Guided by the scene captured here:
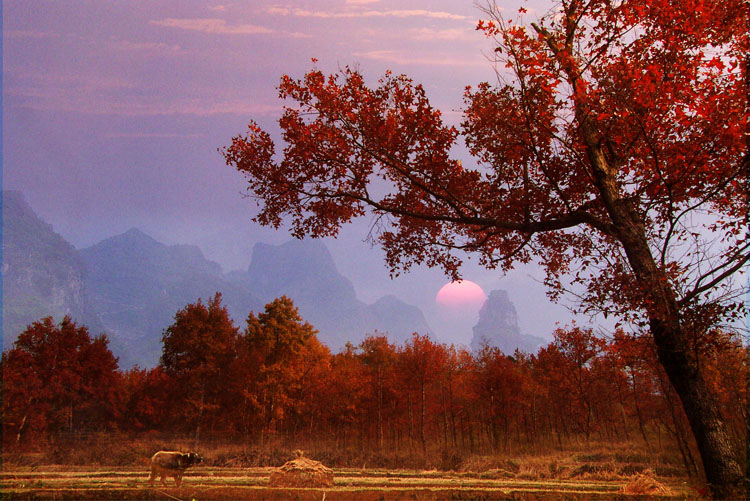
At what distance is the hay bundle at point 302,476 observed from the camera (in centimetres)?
1351

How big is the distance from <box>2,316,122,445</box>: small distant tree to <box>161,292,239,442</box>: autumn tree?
9304 mm

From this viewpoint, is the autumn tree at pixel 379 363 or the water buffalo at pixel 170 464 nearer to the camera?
the water buffalo at pixel 170 464

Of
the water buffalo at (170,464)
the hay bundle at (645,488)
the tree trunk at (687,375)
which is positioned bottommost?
the hay bundle at (645,488)

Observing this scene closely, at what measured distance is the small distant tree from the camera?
30891mm

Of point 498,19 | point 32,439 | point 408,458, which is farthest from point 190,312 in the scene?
point 498,19

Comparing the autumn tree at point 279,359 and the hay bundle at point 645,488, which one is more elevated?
the autumn tree at point 279,359

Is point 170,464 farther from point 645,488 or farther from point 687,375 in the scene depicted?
point 645,488

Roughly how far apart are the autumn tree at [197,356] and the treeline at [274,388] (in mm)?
96

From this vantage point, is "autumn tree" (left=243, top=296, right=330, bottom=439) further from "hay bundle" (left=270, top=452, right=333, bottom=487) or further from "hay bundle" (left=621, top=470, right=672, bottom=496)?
"hay bundle" (left=621, top=470, right=672, bottom=496)

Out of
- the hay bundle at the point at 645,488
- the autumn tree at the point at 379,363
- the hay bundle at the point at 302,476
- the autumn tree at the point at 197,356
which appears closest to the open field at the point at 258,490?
the hay bundle at the point at 645,488

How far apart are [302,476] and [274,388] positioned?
19814 mm

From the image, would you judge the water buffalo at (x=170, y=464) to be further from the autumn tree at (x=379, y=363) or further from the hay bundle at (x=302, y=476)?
the autumn tree at (x=379, y=363)

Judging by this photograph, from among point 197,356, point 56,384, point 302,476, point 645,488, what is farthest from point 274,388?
point 645,488

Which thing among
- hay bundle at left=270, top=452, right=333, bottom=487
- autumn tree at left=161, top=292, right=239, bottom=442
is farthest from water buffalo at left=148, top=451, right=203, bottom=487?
autumn tree at left=161, top=292, right=239, bottom=442
